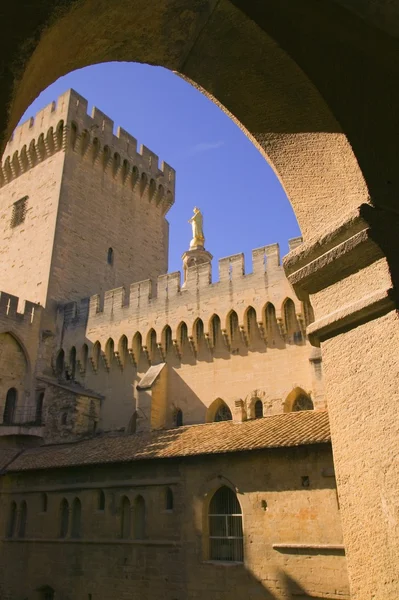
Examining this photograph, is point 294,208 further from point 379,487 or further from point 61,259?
point 61,259

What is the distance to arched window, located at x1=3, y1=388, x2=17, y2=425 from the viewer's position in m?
19.2

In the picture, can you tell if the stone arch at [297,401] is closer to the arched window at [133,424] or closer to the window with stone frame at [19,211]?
the arched window at [133,424]

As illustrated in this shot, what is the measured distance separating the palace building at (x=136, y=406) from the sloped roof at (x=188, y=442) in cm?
7

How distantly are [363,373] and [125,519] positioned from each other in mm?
12422

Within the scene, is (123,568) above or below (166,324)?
below

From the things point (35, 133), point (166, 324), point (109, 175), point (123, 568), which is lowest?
point (123, 568)

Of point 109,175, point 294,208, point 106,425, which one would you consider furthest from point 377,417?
point 109,175

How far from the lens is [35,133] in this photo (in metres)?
26.0

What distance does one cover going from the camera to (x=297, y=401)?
1565cm

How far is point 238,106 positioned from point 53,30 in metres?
1.38

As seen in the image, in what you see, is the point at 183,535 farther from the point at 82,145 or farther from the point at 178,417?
the point at 82,145

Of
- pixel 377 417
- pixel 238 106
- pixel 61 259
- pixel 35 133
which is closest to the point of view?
pixel 377 417

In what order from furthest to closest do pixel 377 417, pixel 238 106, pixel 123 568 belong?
pixel 123 568, pixel 238 106, pixel 377 417

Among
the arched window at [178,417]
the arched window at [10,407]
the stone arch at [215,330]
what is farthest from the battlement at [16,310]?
the stone arch at [215,330]
